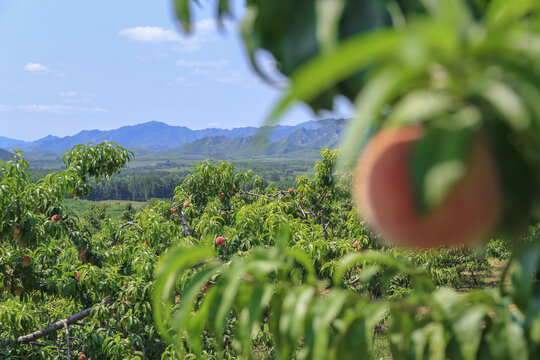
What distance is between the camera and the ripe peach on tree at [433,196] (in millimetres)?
317

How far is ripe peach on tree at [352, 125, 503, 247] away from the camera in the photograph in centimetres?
32

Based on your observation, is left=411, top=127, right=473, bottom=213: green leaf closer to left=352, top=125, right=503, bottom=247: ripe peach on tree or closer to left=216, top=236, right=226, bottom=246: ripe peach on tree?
left=352, top=125, right=503, bottom=247: ripe peach on tree

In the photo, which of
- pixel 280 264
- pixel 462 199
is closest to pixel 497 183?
pixel 462 199

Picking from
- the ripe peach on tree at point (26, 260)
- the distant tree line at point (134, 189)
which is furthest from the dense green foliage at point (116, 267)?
the distant tree line at point (134, 189)

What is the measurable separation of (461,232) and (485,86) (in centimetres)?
13

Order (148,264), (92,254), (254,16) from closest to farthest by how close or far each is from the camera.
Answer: (254,16) → (148,264) → (92,254)

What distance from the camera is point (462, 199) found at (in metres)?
0.32

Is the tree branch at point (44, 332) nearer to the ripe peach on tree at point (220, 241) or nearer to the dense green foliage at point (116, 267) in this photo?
the dense green foliage at point (116, 267)

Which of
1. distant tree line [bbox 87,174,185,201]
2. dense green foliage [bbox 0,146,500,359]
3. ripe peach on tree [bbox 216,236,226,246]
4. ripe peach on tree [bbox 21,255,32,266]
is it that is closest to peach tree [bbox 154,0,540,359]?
dense green foliage [bbox 0,146,500,359]

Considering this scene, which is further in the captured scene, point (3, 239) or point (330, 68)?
point (3, 239)

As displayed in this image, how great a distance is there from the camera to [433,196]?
30 centimetres

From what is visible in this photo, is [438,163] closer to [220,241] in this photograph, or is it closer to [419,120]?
[419,120]

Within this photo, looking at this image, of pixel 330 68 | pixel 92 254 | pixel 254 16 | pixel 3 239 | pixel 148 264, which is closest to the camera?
pixel 330 68

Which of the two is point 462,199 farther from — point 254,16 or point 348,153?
point 254,16
